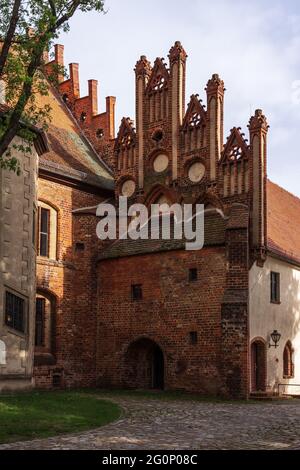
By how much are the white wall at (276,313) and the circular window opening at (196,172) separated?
3670 millimetres

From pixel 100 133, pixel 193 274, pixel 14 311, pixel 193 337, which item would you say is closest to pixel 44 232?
pixel 193 274

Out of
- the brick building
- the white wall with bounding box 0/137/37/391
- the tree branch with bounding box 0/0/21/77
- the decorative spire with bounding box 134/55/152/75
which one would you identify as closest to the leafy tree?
the tree branch with bounding box 0/0/21/77

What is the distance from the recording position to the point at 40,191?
75.4ft

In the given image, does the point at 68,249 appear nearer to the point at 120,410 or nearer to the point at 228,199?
the point at 228,199

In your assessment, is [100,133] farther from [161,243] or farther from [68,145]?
[161,243]

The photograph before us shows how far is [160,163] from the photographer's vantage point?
81.8ft

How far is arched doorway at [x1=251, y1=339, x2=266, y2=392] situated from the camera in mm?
21938

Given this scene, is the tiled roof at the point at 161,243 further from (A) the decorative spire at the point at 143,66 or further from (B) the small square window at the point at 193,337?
(A) the decorative spire at the point at 143,66

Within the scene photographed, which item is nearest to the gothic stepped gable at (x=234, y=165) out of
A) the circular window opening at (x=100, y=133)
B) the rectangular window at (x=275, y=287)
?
the rectangular window at (x=275, y=287)

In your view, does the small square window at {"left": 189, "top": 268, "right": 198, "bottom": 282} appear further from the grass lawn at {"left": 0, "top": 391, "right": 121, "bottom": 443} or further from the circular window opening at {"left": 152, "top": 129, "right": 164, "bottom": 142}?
the grass lawn at {"left": 0, "top": 391, "right": 121, "bottom": 443}

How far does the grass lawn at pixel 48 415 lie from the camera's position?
38.8ft

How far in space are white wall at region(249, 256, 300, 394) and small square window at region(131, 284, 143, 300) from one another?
399cm
